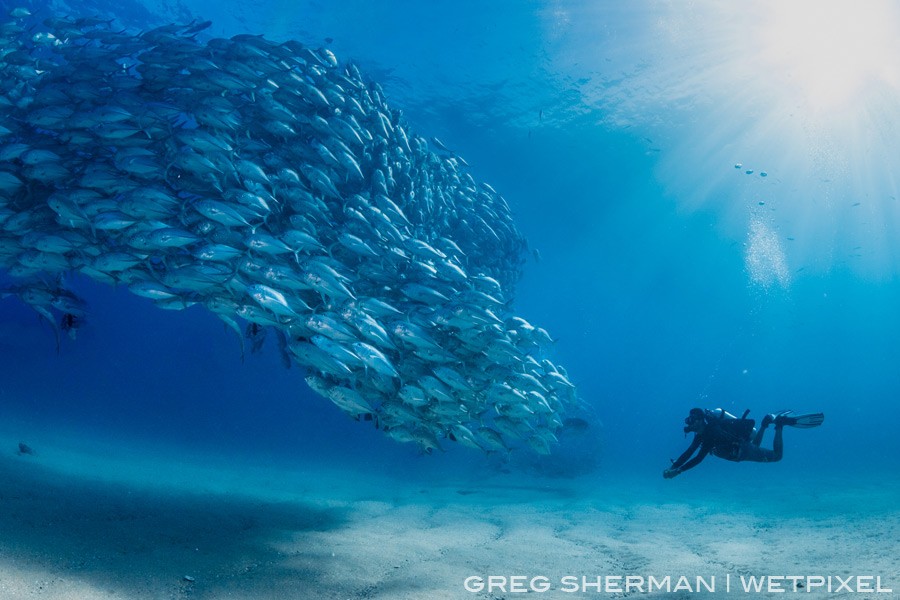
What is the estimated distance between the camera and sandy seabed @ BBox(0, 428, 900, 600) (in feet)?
15.8

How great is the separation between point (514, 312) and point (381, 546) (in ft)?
35.2

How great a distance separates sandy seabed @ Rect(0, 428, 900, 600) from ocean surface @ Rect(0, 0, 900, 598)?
0.21 ft

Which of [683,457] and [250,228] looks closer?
[250,228]

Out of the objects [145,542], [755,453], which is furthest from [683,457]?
[145,542]

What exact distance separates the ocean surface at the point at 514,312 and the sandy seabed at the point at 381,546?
64 mm

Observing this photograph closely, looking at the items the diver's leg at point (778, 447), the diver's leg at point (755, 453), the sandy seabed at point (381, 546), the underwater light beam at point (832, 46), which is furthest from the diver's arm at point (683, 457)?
the underwater light beam at point (832, 46)

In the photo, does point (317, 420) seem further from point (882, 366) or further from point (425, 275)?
point (882, 366)

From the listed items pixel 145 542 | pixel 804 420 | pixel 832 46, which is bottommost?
pixel 145 542

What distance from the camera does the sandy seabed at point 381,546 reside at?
4828 millimetres

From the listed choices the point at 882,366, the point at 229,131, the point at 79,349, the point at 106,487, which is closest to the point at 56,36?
the point at 229,131

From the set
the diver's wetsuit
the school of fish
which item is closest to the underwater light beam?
the diver's wetsuit

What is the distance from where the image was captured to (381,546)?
22.6 ft

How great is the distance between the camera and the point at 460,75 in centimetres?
2127

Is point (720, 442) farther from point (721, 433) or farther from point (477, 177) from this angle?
point (477, 177)
